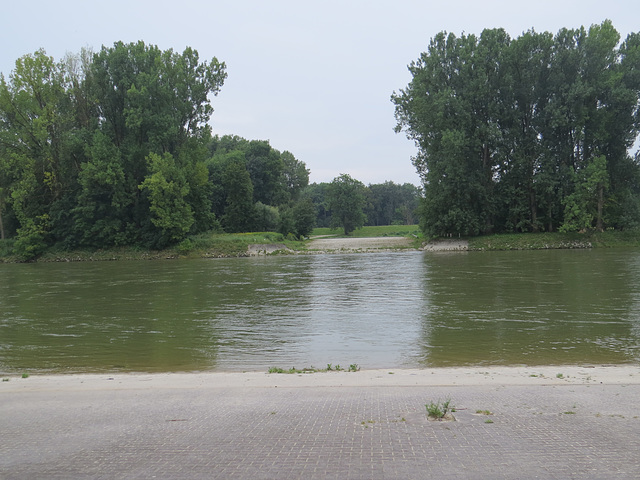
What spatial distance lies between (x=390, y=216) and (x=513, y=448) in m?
139

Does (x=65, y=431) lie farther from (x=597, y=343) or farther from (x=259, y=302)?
(x=259, y=302)

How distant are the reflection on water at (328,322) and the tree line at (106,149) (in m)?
27.6

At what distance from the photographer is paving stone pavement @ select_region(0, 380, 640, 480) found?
420 centimetres

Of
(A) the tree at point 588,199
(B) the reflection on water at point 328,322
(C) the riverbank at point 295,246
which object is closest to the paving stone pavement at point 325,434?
(B) the reflection on water at point 328,322

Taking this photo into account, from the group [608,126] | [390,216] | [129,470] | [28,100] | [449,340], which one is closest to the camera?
[129,470]

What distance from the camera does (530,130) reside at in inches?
1992

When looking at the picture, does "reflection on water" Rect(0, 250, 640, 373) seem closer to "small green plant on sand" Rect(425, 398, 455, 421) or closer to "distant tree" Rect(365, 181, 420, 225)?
"small green plant on sand" Rect(425, 398, 455, 421)

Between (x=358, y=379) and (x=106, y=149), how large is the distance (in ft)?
164

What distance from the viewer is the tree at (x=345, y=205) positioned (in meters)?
94.9

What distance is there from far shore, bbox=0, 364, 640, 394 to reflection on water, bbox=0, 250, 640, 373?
90 centimetres

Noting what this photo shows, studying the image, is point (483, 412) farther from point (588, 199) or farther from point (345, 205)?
point (345, 205)

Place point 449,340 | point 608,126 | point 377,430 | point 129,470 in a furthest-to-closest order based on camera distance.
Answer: point 608,126, point 449,340, point 377,430, point 129,470

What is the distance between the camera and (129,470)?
4293 millimetres

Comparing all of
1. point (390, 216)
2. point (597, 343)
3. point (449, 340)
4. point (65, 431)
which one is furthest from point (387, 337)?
point (390, 216)
